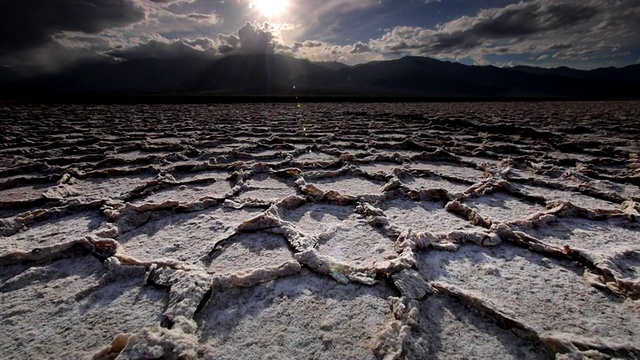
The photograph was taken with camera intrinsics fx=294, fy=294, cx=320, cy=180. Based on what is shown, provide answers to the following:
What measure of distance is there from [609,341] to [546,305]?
178 mm

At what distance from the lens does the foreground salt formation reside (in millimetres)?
896

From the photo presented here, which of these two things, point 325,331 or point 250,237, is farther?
point 250,237

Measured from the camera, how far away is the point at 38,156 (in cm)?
327

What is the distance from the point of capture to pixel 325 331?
0.94 metres

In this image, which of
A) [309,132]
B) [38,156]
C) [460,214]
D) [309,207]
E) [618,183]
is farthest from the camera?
[309,132]

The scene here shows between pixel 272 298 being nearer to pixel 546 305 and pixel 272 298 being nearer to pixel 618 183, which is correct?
pixel 546 305

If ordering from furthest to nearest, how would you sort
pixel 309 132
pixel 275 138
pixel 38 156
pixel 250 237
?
pixel 309 132 → pixel 275 138 → pixel 38 156 → pixel 250 237

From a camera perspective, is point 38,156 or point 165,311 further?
point 38,156

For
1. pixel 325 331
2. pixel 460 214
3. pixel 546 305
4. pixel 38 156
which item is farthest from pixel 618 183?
pixel 38 156

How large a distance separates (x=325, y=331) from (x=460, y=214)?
1215 mm

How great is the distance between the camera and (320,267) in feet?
3.99

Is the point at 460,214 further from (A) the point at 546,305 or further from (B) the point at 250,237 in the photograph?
(B) the point at 250,237

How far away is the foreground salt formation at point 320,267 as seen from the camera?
2.94 ft

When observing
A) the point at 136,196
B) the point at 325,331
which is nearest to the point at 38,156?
the point at 136,196
